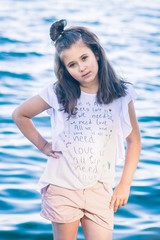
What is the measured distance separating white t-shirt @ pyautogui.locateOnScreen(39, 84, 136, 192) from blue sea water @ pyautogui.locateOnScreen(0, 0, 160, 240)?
113 cm

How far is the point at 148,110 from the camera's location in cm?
686

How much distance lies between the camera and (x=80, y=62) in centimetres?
271

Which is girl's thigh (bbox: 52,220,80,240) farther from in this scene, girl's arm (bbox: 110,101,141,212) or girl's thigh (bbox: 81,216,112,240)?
girl's arm (bbox: 110,101,141,212)

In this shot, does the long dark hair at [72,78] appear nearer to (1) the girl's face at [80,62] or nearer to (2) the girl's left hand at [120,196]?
(1) the girl's face at [80,62]

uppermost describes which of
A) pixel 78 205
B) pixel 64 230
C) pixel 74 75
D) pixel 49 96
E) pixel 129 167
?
pixel 74 75

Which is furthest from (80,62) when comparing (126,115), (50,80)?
(50,80)

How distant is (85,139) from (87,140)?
0.01 meters

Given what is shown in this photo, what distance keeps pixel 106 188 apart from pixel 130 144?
0.26 meters

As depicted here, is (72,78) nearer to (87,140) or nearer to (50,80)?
(87,140)

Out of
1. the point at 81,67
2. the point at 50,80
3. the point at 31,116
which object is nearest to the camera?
the point at 81,67

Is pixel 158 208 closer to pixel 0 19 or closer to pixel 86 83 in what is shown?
pixel 86 83

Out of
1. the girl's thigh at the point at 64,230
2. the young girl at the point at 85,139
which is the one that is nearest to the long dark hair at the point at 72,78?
the young girl at the point at 85,139

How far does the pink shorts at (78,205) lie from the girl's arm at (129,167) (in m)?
0.06

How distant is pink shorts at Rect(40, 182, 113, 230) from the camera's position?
8.82 feet
